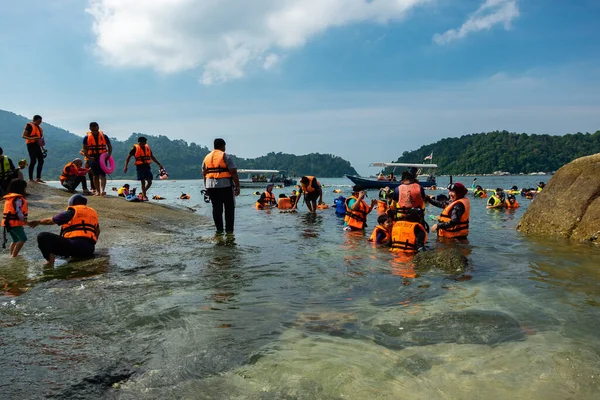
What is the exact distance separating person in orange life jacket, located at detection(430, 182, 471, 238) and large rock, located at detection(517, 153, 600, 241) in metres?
2.91

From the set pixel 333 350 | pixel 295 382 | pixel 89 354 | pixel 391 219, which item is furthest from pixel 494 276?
pixel 89 354

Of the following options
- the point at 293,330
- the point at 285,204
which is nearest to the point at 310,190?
the point at 285,204

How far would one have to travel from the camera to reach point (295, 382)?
2932 mm

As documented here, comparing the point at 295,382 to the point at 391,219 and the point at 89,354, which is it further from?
the point at 391,219

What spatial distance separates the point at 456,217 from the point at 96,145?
1046 cm

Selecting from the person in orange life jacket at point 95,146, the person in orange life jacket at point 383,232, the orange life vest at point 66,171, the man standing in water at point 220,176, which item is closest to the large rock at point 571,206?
the person in orange life jacket at point 383,232

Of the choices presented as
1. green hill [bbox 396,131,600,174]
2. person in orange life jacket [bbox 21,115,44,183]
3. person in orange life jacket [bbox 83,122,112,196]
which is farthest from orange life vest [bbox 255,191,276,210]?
green hill [bbox 396,131,600,174]

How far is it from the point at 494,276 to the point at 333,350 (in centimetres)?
415

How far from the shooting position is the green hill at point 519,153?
17738cm

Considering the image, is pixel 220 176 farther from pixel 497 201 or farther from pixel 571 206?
pixel 497 201

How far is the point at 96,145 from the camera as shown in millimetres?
12344

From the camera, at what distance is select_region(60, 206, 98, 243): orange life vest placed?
695cm

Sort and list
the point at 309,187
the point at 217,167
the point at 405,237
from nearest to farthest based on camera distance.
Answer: the point at 405,237 < the point at 217,167 < the point at 309,187

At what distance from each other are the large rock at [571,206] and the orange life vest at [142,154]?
12.2 meters
